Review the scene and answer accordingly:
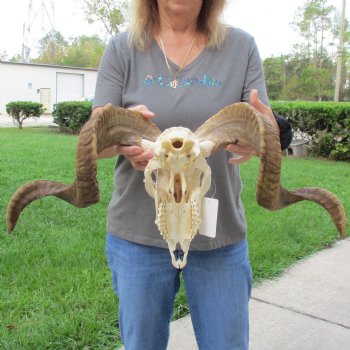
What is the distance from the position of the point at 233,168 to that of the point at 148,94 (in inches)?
21.7

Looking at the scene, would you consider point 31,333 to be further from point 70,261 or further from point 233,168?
point 233,168

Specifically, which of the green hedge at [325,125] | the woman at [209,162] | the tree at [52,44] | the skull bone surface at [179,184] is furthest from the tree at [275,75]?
the skull bone surface at [179,184]

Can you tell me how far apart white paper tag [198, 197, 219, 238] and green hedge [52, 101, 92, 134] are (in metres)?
18.9

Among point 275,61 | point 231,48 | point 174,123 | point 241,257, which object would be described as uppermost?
point 275,61

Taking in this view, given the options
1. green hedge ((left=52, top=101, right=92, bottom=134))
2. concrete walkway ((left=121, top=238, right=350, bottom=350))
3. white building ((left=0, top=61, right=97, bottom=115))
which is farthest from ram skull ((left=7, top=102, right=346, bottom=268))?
white building ((left=0, top=61, right=97, bottom=115))

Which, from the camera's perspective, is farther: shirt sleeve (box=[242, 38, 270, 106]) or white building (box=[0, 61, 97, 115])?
white building (box=[0, 61, 97, 115])

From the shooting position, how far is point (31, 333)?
148 inches

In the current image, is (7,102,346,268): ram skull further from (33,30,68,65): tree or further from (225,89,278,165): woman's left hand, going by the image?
(33,30,68,65): tree

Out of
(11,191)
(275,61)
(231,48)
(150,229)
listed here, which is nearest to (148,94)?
(231,48)

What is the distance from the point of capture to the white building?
129ft

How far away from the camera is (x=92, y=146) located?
1854mm

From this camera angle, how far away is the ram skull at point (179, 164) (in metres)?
1.87

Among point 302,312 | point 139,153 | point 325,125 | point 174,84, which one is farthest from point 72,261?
point 325,125

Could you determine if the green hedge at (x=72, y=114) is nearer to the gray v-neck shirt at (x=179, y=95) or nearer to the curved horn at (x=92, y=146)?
the gray v-neck shirt at (x=179, y=95)
